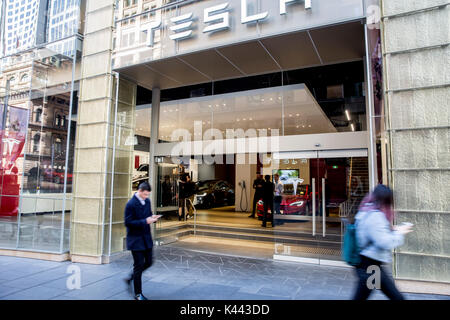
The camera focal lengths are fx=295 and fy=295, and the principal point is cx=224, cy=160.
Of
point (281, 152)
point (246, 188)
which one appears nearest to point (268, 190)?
point (281, 152)

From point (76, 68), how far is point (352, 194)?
7.14 m

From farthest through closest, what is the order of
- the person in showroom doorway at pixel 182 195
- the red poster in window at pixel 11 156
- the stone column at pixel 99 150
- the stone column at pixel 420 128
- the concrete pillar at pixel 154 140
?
the person in showroom doorway at pixel 182 195, the concrete pillar at pixel 154 140, the red poster in window at pixel 11 156, the stone column at pixel 99 150, the stone column at pixel 420 128

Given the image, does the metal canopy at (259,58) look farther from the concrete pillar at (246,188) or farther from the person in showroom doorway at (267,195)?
the concrete pillar at (246,188)

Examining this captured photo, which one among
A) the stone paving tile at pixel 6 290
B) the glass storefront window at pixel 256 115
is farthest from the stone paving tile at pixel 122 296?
the glass storefront window at pixel 256 115

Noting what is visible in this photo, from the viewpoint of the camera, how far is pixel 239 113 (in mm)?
7938

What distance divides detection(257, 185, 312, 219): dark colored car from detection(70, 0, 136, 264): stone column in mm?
3871

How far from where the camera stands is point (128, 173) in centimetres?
727

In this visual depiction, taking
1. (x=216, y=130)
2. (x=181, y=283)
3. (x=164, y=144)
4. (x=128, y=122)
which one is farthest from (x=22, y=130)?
(x=181, y=283)

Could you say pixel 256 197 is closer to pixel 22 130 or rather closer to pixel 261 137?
pixel 261 137

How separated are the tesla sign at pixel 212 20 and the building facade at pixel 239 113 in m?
0.03

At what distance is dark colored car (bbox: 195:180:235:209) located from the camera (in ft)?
49.4

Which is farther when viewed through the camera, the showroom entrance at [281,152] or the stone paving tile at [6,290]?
the showroom entrance at [281,152]

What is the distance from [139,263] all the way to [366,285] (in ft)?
9.04

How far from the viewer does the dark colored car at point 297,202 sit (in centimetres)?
692
